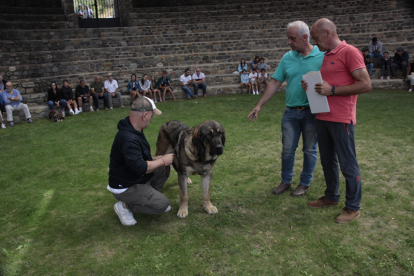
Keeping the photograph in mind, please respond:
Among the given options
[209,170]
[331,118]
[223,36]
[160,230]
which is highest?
[223,36]

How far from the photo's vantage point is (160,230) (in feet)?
13.0

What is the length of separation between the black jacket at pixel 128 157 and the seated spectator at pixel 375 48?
17.0 meters

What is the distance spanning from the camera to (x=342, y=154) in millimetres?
3738

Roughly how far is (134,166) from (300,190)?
2.64 meters

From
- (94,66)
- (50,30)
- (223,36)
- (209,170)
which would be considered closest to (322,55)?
(209,170)

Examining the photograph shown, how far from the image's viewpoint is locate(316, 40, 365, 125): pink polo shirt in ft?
11.6

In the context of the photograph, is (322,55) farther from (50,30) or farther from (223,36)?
(50,30)

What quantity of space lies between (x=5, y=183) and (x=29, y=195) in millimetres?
983

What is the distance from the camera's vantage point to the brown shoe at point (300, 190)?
465 centimetres

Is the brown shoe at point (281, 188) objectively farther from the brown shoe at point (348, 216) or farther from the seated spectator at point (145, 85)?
the seated spectator at point (145, 85)

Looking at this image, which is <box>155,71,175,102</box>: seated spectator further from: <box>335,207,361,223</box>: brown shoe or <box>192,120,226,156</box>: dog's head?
<box>335,207,361,223</box>: brown shoe

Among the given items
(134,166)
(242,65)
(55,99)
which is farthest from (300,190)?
(242,65)

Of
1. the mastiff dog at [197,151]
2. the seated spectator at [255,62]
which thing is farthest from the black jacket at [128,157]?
the seated spectator at [255,62]

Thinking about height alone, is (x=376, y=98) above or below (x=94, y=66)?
below
